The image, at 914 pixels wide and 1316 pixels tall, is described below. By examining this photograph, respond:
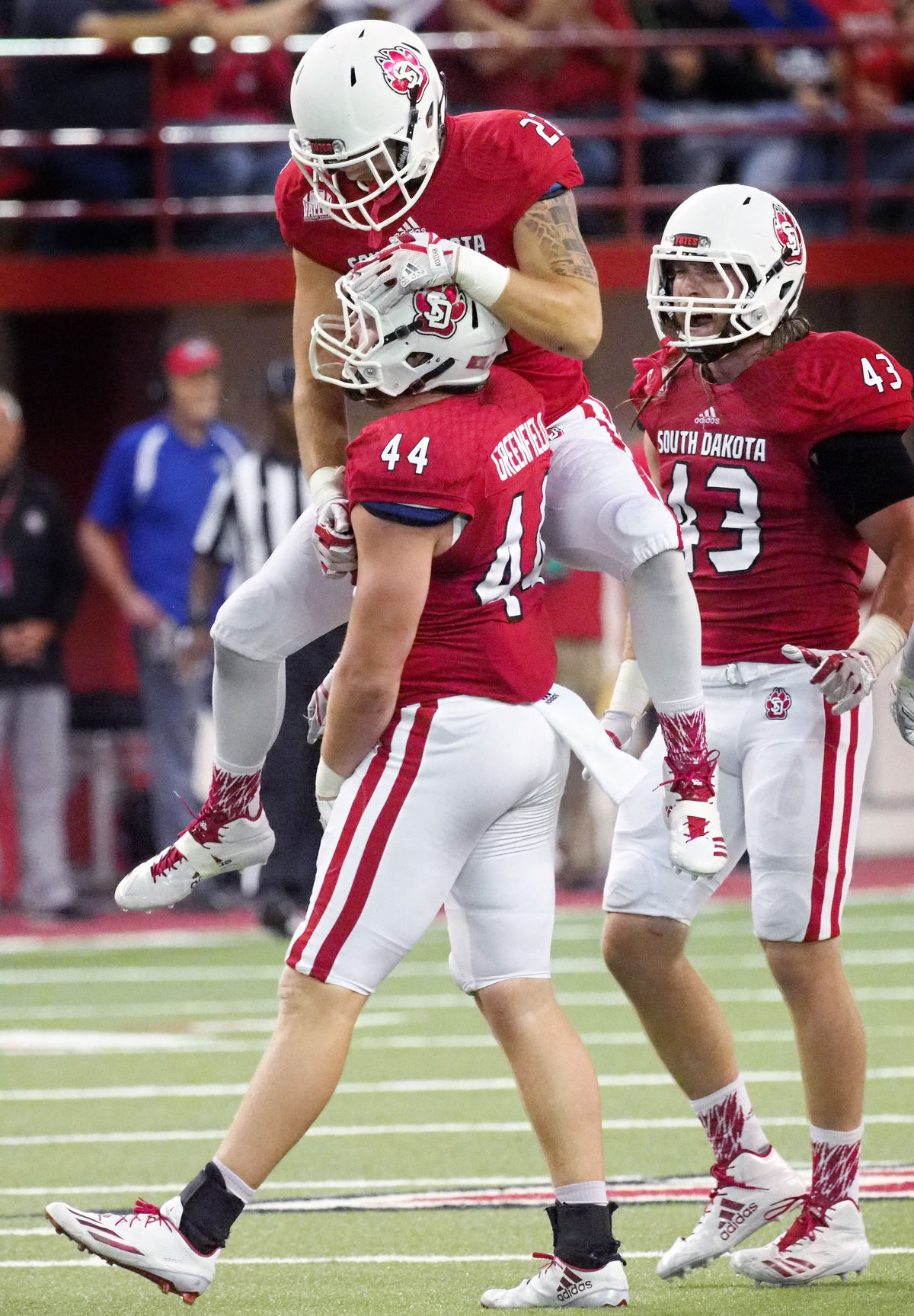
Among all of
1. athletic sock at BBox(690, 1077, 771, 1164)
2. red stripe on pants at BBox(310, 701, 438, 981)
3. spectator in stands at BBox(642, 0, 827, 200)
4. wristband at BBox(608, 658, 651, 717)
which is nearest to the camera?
red stripe on pants at BBox(310, 701, 438, 981)

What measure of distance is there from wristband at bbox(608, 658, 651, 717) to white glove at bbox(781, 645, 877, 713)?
34cm

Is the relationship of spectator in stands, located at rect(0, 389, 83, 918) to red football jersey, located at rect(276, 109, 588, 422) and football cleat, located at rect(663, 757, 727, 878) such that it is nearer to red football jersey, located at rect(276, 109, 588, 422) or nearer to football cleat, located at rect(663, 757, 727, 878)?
red football jersey, located at rect(276, 109, 588, 422)

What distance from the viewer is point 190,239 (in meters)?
10.6

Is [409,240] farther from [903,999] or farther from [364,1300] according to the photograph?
[903,999]

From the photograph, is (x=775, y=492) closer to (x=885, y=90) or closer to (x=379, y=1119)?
(x=379, y=1119)

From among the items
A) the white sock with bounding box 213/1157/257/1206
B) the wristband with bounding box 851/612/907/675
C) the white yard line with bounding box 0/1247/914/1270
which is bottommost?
the white yard line with bounding box 0/1247/914/1270

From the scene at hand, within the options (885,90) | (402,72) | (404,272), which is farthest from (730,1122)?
(885,90)

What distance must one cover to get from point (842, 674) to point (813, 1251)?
960 millimetres

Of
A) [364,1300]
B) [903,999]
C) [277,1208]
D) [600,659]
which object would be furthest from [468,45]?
[364,1300]

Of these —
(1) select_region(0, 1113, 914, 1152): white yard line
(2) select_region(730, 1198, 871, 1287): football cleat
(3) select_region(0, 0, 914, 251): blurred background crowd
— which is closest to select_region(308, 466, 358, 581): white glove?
(2) select_region(730, 1198, 871, 1287): football cleat

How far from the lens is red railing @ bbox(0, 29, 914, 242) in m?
10.1

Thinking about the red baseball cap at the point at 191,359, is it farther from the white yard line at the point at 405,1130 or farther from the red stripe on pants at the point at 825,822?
the red stripe on pants at the point at 825,822

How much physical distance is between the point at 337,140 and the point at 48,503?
593cm

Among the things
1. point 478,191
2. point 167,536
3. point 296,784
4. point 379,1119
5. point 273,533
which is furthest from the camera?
point 167,536
